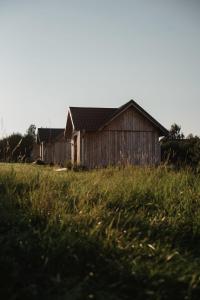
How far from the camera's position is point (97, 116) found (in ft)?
91.9

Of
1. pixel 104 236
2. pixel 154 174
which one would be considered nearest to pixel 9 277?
pixel 104 236

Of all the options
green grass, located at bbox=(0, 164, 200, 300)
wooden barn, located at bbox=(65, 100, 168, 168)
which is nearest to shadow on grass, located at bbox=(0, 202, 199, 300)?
green grass, located at bbox=(0, 164, 200, 300)

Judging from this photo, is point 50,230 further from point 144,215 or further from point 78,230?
point 144,215

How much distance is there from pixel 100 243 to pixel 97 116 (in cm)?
2398

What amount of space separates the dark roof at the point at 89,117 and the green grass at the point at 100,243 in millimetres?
19806

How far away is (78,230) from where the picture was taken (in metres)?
4.55

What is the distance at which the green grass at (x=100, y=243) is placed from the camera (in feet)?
11.6

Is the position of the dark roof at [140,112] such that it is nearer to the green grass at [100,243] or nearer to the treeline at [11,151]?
the treeline at [11,151]

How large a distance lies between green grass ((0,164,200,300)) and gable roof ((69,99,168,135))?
63.3 ft

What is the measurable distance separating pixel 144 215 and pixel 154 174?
245cm

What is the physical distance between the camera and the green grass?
3.53m

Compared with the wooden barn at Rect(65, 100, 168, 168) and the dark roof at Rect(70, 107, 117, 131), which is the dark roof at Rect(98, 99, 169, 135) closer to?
the wooden barn at Rect(65, 100, 168, 168)

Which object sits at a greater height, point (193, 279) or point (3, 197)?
point (3, 197)

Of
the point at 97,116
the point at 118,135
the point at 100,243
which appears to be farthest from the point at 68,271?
the point at 97,116
